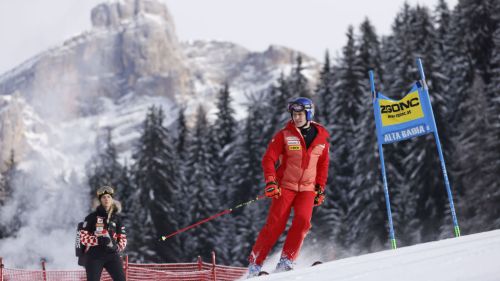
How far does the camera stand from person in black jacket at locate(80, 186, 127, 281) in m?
6.89

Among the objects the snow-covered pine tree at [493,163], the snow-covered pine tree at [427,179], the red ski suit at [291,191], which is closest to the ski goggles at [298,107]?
the red ski suit at [291,191]

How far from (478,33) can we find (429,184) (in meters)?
10.5

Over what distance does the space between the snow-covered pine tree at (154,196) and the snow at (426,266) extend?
32673 mm

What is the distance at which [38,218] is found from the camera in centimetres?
6956

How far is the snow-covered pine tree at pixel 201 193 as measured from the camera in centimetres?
4084

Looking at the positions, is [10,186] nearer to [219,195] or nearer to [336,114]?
[219,195]

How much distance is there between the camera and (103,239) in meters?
6.91

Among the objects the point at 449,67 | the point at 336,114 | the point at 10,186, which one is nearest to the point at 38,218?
the point at 10,186

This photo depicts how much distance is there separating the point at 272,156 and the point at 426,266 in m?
2.36

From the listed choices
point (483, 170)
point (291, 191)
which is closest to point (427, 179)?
point (483, 170)

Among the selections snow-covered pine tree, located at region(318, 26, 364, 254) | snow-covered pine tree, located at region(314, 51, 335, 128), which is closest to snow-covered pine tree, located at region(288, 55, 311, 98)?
snow-covered pine tree, located at region(314, 51, 335, 128)

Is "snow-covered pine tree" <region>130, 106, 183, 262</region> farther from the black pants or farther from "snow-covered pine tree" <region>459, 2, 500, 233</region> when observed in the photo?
the black pants

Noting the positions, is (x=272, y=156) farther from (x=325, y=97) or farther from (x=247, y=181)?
(x=247, y=181)

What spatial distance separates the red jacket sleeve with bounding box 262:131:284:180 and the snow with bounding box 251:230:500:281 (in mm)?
1349
